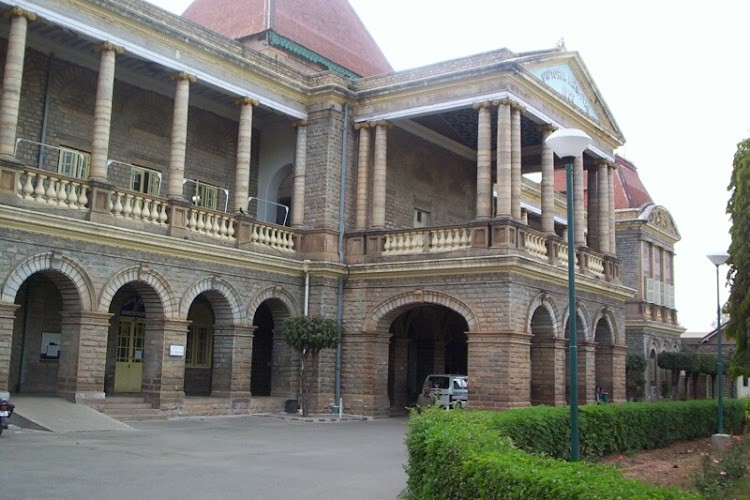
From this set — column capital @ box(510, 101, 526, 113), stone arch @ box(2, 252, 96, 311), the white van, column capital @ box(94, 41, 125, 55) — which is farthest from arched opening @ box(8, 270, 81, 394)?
column capital @ box(510, 101, 526, 113)

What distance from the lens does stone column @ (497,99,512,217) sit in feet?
68.0

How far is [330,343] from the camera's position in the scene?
20547 mm

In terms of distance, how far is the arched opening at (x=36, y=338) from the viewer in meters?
18.6

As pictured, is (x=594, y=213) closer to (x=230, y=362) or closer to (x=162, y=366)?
(x=230, y=362)

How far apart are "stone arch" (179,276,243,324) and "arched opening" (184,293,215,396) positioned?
2657 mm

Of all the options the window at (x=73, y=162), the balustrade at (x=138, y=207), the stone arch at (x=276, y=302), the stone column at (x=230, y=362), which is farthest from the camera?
the stone arch at (x=276, y=302)

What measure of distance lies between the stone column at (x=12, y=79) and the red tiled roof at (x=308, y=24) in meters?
10.1

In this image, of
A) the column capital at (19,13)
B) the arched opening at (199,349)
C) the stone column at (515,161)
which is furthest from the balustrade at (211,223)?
the stone column at (515,161)

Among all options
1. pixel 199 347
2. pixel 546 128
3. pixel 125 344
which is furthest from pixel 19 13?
pixel 546 128

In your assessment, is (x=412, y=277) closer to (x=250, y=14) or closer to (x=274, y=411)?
(x=274, y=411)

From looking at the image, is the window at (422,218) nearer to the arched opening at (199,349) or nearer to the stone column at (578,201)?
the stone column at (578,201)

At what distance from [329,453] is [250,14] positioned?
17520mm

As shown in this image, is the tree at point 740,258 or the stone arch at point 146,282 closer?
the tree at point 740,258

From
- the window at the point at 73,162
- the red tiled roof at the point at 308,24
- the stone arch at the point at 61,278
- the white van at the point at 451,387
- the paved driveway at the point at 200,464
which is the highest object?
the red tiled roof at the point at 308,24
